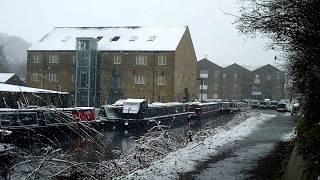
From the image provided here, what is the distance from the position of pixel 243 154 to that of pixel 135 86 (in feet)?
156

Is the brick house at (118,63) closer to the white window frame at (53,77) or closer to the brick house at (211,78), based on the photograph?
the white window frame at (53,77)

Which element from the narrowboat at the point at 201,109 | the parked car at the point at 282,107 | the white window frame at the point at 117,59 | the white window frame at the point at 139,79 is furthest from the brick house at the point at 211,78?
the white window frame at the point at 139,79

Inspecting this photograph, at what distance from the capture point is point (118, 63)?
65.9 m

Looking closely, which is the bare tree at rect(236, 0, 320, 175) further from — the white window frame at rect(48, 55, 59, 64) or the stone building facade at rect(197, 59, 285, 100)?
the stone building facade at rect(197, 59, 285, 100)

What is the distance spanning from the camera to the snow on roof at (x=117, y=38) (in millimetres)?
64863

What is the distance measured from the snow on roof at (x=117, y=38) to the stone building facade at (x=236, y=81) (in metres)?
48.7

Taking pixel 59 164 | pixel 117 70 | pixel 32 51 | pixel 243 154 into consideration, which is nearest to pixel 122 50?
pixel 117 70

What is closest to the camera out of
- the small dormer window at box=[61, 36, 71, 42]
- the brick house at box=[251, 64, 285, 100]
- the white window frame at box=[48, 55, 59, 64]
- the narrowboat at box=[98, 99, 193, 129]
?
the narrowboat at box=[98, 99, 193, 129]

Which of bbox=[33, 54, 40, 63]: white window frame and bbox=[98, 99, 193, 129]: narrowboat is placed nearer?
bbox=[98, 99, 193, 129]: narrowboat

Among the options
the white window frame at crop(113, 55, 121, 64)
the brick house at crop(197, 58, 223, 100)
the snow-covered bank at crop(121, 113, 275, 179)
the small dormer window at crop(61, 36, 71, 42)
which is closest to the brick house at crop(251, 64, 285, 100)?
the brick house at crop(197, 58, 223, 100)

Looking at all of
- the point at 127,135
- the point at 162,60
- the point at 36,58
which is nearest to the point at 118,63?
the point at 162,60

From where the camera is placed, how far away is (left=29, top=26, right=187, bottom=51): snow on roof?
2554 inches

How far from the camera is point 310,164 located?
7.96 metres

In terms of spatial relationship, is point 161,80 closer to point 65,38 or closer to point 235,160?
point 65,38
